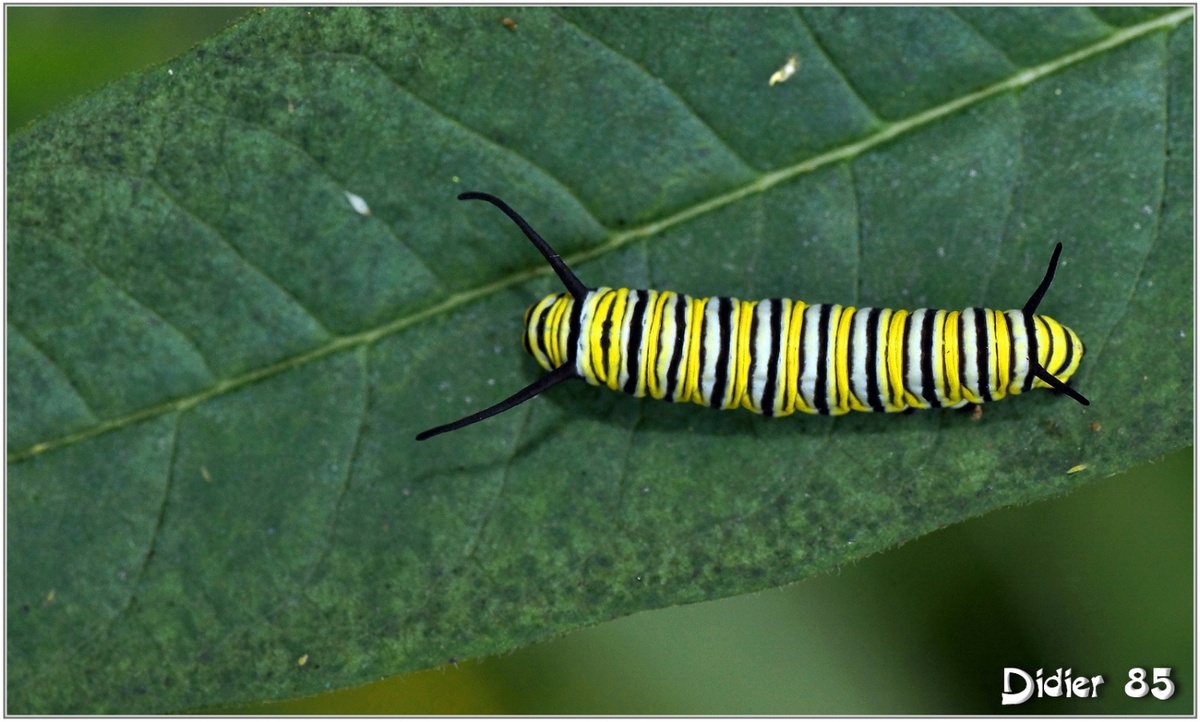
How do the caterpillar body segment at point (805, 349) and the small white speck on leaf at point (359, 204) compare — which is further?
the small white speck on leaf at point (359, 204)

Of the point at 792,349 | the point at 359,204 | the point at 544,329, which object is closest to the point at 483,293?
the point at 544,329

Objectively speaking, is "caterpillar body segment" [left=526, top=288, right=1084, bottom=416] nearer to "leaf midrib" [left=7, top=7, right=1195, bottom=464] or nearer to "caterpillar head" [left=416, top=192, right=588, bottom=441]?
"caterpillar head" [left=416, top=192, right=588, bottom=441]

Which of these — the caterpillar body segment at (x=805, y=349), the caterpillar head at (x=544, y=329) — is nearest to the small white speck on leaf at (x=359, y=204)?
the caterpillar head at (x=544, y=329)

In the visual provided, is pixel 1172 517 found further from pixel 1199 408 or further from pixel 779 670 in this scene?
pixel 779 670

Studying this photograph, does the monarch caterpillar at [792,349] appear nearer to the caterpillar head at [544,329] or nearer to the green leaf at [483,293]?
the caterpillar head at [544,329]

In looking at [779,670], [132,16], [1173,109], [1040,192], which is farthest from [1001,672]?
[132,16]
